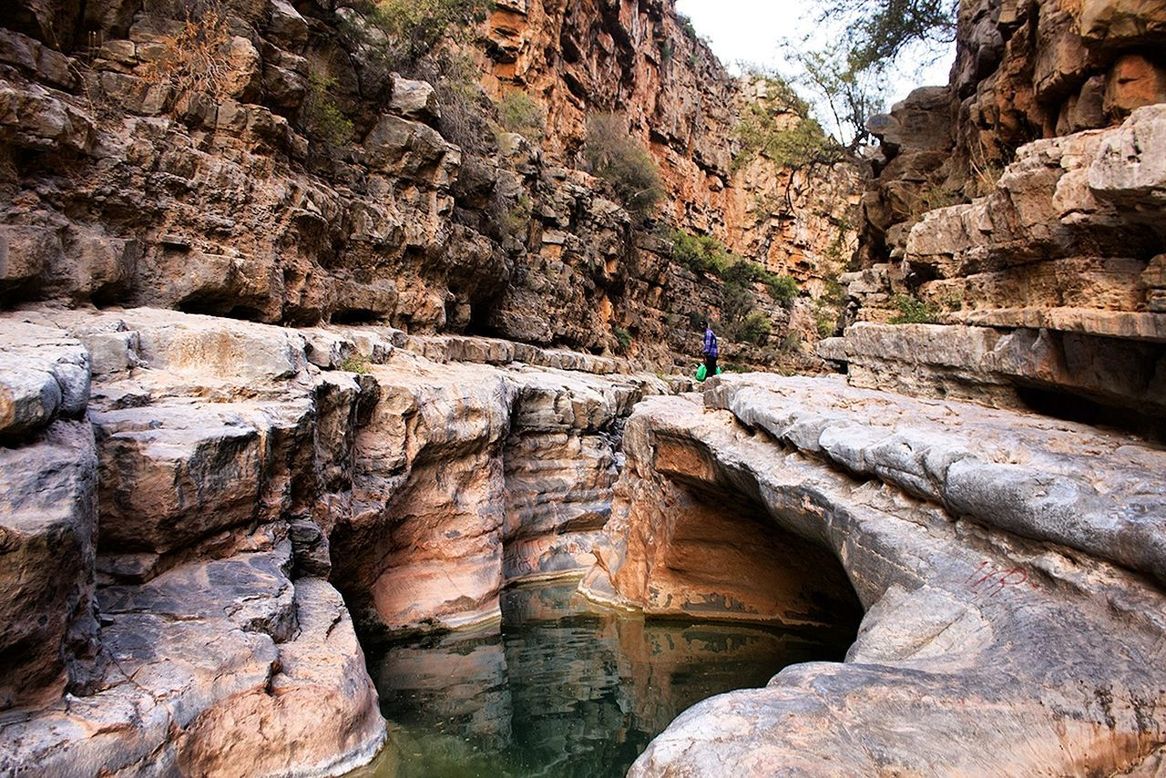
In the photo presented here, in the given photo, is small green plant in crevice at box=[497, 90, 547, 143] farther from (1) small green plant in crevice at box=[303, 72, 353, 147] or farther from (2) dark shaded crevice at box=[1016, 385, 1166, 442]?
(2) dark shaded crevice at box=[1016, 385, 1166, 442]

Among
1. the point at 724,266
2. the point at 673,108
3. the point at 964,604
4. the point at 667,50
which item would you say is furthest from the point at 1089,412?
the point at 667,50

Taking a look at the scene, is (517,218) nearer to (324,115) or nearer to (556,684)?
(324,115)

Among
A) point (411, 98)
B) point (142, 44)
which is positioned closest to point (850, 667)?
point (142, 44)

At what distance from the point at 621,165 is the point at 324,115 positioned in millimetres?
16504

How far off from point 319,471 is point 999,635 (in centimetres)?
620

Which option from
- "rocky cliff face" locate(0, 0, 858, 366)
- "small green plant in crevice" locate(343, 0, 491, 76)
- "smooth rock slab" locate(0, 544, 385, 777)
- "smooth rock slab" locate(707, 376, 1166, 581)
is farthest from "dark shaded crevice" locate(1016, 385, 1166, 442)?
"small green plant in crevice" locate(343, 0, 491, 76)

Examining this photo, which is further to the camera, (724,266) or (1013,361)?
(724,266)

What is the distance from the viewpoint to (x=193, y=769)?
422 cm

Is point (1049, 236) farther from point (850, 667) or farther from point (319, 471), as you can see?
point (319, 471)

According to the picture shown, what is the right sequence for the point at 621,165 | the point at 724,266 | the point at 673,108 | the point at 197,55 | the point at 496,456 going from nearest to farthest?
1. the point at 197,55
2. the point at 496,456
3. the point at 621,165
4. the point at 724,266
5. the point at 673,108

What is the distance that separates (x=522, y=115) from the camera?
22969mm

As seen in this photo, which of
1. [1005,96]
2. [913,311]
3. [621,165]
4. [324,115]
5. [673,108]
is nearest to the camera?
[1005,96]

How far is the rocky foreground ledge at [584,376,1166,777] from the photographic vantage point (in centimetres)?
296

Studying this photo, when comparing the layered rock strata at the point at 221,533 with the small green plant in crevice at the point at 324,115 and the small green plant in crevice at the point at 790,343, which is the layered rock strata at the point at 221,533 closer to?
the small green plant in crevice at the point at 324,115
